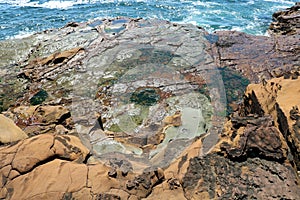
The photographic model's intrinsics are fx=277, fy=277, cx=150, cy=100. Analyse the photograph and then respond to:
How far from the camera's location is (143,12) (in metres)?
18.6

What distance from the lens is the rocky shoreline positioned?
3387 mm

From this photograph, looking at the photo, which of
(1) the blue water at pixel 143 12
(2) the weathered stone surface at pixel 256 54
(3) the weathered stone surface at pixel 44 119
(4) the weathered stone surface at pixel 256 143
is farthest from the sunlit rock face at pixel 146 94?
(1) the blue water at pixel 143 12

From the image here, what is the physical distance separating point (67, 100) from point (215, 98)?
13.7 ft

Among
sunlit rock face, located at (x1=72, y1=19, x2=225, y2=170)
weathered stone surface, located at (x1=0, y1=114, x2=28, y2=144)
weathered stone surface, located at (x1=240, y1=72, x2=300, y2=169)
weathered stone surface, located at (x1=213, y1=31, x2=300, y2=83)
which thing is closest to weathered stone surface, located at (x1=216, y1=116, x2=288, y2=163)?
weathered stone surface, located at (x1=240, y1=72, x2=300, y2=169)

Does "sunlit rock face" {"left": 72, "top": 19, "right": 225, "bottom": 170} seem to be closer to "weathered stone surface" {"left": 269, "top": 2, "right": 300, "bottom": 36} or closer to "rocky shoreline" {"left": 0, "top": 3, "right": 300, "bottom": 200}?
"rocky shoreline" {"left": 0, "top": 3, "right": 300, "bottom": 200}

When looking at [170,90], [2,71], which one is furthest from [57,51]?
[170,90]

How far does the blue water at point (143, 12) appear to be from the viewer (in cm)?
1594

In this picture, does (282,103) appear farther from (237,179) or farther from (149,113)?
(149,113)

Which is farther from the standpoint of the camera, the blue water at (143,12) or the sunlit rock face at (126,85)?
the blue water at (143,12)

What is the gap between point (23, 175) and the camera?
371 cm

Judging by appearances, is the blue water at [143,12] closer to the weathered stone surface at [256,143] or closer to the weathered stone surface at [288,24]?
the weathered stone surface at [288,24]

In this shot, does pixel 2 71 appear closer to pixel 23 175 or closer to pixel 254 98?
pixel 23 175

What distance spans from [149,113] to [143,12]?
507 inches

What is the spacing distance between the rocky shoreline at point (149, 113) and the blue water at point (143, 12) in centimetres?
293
